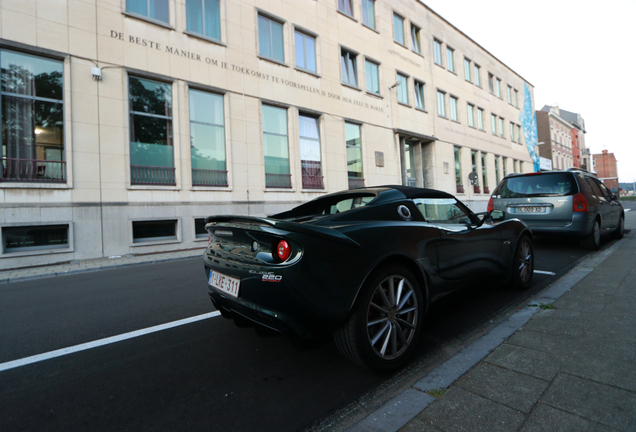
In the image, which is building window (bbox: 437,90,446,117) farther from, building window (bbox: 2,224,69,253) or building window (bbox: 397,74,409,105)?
building window (bbox: 2,224,69,253)

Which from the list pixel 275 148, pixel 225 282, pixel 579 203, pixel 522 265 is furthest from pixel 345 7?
pixel 225 282

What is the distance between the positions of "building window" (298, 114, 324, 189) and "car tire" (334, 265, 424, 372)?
40.8 feet

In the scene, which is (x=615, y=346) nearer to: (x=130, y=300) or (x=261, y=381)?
(x=261, y=381)

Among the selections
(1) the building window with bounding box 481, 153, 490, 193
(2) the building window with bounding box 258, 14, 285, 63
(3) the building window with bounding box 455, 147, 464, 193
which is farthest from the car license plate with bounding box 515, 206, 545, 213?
(1) the building window with bounding box 481, 153, 490, 193

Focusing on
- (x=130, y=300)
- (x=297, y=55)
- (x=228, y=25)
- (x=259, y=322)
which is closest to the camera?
(x=259, y=322)

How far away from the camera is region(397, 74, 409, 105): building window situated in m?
20.0

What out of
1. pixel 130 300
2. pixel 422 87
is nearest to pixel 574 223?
pixel 130 300

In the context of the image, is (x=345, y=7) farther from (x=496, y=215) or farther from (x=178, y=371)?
(x=178, y=371)

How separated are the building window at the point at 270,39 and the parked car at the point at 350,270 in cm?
1289

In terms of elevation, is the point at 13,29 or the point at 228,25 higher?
the point at 228,25

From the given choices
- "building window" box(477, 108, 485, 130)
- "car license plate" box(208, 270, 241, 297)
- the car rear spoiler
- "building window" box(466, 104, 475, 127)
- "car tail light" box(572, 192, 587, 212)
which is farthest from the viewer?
"building window" box(477, 108, 485, 130)

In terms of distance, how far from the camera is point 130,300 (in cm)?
470

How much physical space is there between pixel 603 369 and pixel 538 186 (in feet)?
19.4

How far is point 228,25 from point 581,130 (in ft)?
234
